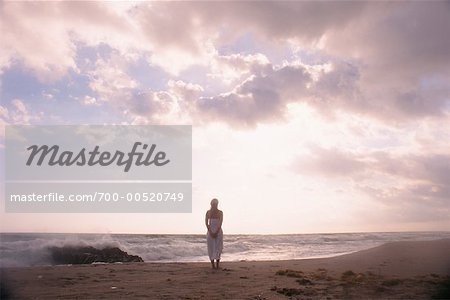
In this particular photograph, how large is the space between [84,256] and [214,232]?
7.51 m

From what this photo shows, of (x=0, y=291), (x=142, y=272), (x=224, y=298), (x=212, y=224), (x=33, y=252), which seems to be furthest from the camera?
(x=33, y=252)

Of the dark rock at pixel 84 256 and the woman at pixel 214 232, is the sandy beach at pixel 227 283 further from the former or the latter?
the dark rock at pixel 84 256

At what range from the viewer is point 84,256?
16391 mm

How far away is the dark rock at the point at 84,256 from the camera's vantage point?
16.3 meters

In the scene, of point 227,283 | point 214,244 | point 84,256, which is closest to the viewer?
point 227,283

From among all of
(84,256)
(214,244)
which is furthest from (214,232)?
(84,256)

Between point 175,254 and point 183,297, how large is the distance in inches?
695

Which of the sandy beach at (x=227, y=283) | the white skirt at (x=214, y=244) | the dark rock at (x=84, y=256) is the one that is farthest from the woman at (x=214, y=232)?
the dark rock at (x=84, y=256)

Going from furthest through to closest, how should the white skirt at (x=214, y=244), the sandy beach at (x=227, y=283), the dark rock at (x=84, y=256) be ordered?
1. the dark rock at (x=84, y=256)
2. the white skirt at (x=214, y=244)
3. the sandy beach at (x=227, y=283)

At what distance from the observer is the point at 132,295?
7.18 metres

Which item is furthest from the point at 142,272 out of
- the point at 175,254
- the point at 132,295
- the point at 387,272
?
the point at 175,254

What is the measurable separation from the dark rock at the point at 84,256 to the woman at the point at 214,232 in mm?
6457

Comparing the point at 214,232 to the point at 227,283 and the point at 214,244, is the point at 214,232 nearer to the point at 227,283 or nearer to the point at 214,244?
the point at 214,244

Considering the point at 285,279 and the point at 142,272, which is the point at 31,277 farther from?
the point at 285,279
